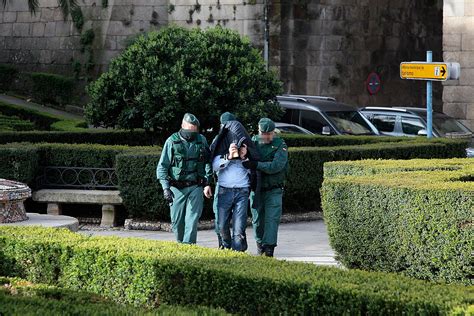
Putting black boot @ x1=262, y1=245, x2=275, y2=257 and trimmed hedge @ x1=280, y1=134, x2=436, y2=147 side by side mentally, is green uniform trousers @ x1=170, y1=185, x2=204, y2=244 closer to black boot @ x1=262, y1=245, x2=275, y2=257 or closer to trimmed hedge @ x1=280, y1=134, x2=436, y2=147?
black boot @ x1=262, y1=245, x2=275, y2=257

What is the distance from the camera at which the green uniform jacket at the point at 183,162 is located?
12900mm

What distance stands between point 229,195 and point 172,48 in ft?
21.5

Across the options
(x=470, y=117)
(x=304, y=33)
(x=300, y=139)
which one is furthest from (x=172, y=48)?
(x=304, y=33)

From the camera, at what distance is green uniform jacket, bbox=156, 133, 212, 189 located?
42.3 feet

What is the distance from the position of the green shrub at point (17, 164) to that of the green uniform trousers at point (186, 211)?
4.25 metres

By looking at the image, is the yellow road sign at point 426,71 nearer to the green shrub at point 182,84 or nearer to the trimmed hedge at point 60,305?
the green shrub at point 182,84

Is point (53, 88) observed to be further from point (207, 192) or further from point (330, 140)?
point (207, 192)

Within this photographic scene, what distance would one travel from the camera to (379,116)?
1008 inches

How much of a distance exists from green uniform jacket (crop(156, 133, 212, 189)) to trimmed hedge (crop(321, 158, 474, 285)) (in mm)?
1446

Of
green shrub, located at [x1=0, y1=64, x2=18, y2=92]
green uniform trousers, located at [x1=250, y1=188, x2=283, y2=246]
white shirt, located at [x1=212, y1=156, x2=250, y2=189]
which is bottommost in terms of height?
green uniform trousers, located at [x1=250, y1=188, x2=283, y2=246]

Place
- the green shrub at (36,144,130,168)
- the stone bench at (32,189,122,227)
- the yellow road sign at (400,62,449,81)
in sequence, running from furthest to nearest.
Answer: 1. the yellow road sign at (400,62,449,81)
2. the green shrub at (36,144,130,168)
3. the stone bench at (32,189,122,227)

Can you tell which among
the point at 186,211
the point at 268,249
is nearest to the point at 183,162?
the point at 186,211

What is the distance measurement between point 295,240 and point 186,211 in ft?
8.69

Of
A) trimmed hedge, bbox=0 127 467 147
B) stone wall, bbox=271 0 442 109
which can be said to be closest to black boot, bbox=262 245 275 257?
trimmed hedge, bbox=0 127 467 147
